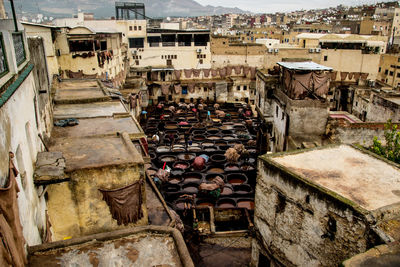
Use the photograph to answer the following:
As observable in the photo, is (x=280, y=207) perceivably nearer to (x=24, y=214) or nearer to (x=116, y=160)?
(x=116, y=160)

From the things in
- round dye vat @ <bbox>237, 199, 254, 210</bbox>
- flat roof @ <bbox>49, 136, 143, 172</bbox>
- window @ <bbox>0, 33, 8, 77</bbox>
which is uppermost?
window @ <bbox>0, 33, 8, 77</bbox>

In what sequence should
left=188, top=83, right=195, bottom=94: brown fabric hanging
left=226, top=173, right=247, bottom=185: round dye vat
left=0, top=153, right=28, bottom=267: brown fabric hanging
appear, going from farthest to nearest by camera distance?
left=188, top=83, right=195, bottom=94: brown fabric hanging, left=226, top=173, right=247, bottom=185: round dye vat, left=0, top=153, right=28, bottom=267: brown fabric hanging

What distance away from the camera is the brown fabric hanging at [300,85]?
22547 mm

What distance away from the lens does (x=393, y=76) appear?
56531 mm

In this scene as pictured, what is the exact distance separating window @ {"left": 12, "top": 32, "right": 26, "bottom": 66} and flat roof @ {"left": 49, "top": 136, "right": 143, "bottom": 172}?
3.62 metres

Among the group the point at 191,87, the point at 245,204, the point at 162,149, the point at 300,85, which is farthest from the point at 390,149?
the point at 191,87

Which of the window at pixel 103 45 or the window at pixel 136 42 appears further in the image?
the window at pixel 136 42

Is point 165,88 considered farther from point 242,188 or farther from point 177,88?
point 242,188

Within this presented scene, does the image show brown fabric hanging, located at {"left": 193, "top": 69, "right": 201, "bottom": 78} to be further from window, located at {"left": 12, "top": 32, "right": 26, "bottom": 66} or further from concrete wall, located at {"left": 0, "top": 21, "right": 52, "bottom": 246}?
window, located at {"left": 12, "top": 32, "right": 26, "bottom": 66}

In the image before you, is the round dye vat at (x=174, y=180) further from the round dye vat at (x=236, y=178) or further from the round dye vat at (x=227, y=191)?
the round dye vat at (x=236, y=178)

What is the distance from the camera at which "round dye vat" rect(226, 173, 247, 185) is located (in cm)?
2964

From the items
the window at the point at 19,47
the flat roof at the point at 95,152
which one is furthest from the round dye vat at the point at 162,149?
the window at the point at 19,47

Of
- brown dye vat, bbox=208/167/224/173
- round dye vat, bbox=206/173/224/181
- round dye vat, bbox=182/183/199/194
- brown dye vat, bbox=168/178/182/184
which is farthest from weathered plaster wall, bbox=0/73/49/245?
brown dye vat, bbox=208/167/224/173

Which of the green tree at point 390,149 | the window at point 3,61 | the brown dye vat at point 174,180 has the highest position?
the window at point 3,61
